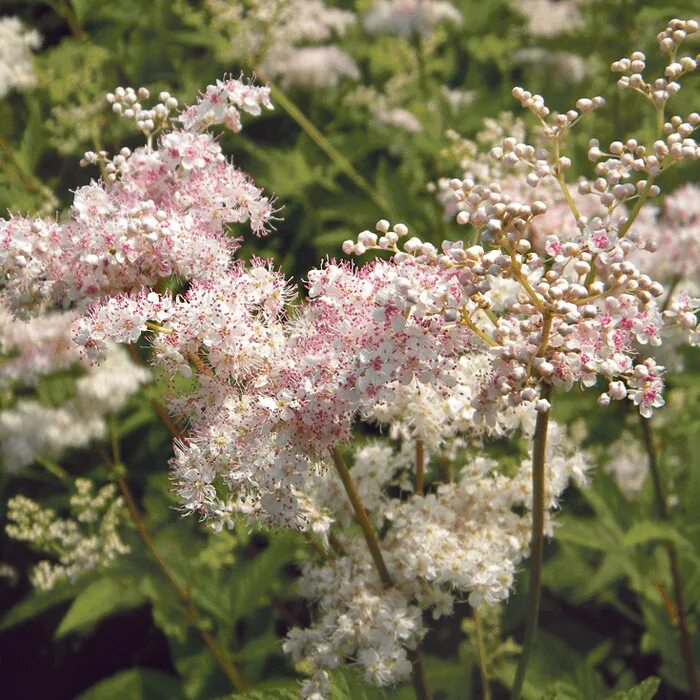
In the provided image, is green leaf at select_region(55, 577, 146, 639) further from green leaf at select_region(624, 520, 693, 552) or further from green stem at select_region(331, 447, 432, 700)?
green leaf at select_region(624, 520, 693, 552)

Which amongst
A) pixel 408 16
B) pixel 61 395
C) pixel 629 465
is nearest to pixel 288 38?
pixel 408 16

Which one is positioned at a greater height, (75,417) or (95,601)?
(75,417)

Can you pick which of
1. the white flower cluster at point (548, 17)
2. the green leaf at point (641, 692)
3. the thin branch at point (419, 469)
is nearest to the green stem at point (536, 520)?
the green leaf at point (641, 692)

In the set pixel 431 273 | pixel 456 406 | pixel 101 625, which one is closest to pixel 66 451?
pixel 101 625

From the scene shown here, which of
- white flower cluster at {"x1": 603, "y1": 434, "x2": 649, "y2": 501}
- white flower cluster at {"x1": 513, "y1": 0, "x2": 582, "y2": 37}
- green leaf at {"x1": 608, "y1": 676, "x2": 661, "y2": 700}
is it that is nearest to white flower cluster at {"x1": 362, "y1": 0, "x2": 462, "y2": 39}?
white flower cluster at {"x1": 513, "y1": 0, "x2": 582, "y2": 37}

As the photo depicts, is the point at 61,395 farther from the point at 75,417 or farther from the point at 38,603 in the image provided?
the point at 38,603

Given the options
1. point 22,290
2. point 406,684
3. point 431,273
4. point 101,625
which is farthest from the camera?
point 101,625

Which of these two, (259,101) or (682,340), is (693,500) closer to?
(682,340)
